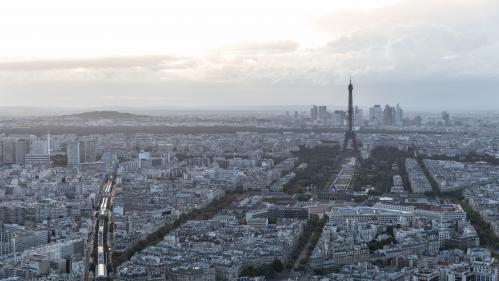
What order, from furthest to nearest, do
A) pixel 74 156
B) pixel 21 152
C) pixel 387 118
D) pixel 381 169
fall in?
1. pixel 387 118
2. pixel 21 152
3. pixel 74 156
4. pixel 381 169

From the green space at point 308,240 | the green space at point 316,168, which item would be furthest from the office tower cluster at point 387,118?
the green space at point 308,240

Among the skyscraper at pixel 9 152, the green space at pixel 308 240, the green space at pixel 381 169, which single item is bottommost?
the green space at pixel 308 240

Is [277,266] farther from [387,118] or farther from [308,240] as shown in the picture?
[387,118]

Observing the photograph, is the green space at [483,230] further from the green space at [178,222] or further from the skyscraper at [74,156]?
the skyscraper at [74,156]

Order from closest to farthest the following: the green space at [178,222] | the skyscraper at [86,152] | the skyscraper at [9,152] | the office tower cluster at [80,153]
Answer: the green space at [178,222], the office tower cluster at [80,153], the skyscraper at [86,152], the skyscraper at [9,152]

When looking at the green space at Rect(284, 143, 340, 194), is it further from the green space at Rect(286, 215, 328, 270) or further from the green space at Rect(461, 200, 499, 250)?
the green space at Rect(461, 200, 499, 250)

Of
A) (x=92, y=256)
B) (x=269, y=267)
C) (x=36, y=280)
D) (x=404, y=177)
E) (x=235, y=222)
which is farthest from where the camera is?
(x=404, y=177)

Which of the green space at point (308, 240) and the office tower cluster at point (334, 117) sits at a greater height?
the office tower cluster at point (334, 117)

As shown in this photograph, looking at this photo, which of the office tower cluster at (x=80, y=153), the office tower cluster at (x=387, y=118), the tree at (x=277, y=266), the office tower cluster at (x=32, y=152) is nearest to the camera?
the tree at (x=277, y=266)

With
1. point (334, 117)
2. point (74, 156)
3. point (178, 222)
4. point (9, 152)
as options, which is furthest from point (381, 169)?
point (334, 117)

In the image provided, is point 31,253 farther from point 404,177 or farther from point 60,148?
point 60,148

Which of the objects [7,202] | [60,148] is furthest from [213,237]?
[60,148]
